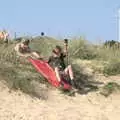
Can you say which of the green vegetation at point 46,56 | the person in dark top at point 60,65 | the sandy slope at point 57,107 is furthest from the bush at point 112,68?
the sandy slope at point 57,107

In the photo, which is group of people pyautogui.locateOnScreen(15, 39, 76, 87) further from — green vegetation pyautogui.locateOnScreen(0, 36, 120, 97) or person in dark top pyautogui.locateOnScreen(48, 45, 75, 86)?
green vegetation pyautogui.locateOnScreen(0, 36, 120, 97)

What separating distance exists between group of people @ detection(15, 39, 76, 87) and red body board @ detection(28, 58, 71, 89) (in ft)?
0.51

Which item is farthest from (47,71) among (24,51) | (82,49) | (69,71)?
(82,49)

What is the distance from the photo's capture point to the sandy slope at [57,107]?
44.8 feet

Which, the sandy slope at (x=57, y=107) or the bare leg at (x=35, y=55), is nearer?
the sandy slope at (x=57, y=107)

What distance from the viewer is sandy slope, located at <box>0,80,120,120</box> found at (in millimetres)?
13648

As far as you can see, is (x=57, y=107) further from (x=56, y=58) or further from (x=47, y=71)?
(x=56, y=58)

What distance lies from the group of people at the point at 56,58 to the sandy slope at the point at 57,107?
612mm

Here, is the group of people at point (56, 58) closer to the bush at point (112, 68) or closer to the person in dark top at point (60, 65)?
the person in dark top at point (60, 65)

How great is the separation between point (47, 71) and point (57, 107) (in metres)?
1.87

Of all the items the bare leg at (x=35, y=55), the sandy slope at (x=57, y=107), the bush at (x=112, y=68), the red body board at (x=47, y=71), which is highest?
the bare leg at (x=35, y=55)

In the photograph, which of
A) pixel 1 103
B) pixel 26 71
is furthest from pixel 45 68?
pixel 1 103

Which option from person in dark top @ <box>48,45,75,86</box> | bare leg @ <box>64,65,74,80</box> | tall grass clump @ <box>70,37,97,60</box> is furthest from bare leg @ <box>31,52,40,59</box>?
tall grass clump @ <box>70,37,97,60</box>

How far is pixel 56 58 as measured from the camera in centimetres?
1641
